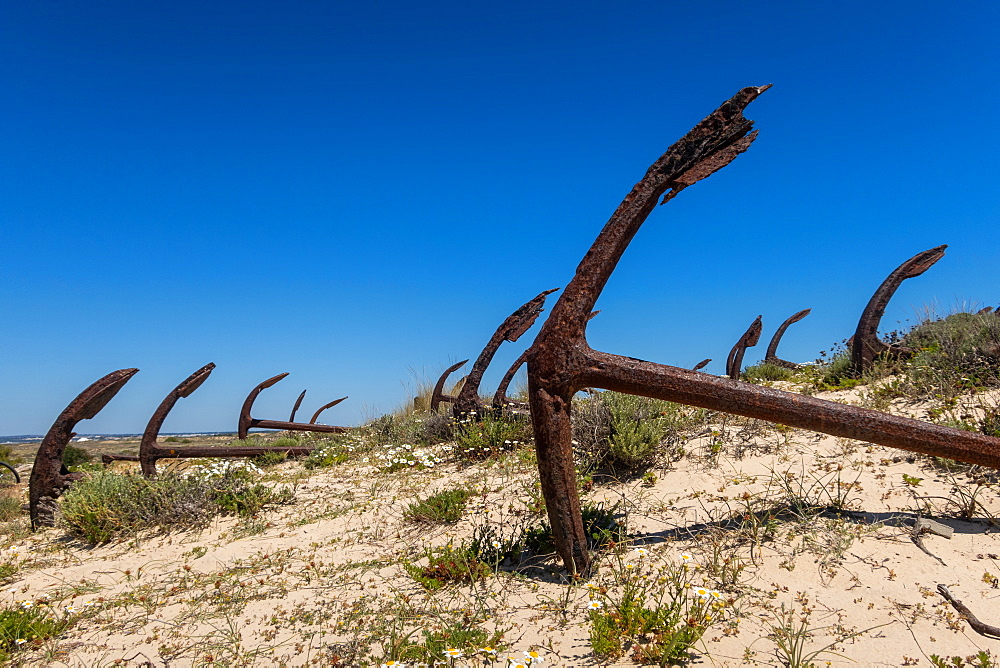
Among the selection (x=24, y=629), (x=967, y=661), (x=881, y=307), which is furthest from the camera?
(x=881, y=307)

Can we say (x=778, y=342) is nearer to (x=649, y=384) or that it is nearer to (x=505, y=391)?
(x=505, y=391)

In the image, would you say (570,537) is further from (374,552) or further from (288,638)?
(374,552)

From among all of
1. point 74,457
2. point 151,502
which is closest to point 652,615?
point 151,502

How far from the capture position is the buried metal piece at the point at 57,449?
5.49 metres

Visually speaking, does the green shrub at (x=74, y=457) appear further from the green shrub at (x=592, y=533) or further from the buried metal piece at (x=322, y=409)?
the green shrub at (x=592, y=533)

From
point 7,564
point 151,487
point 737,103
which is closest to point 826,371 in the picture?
point 737,103

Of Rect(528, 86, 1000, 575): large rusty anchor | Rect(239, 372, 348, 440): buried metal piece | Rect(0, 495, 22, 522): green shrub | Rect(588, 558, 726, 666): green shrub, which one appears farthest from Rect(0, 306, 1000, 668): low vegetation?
Rect(239, 372, 348, 440): buried metal piece

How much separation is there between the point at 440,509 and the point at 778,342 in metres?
8.05

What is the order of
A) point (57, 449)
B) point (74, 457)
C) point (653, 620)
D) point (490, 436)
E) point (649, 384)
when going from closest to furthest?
point (653, 620) → point (649, 384) → point (57, 449) → point (490, 436) → point (74, 457)

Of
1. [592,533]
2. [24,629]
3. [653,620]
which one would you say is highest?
[592,533]

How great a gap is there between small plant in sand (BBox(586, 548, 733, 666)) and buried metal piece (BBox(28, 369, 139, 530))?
5301 millimetres

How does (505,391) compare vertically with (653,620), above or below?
above

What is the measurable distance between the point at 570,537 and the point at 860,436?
1481mm

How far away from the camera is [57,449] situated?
18.3ft
